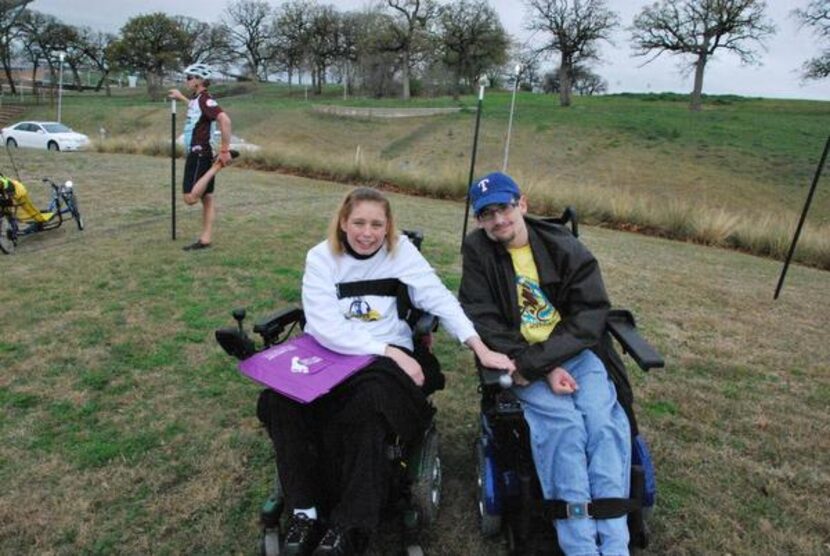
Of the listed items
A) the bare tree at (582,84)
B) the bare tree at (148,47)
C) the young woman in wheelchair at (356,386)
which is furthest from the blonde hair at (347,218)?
the bare tree at (582,84)

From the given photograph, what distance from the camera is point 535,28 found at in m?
40.2

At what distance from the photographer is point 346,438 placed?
2203 millimetres

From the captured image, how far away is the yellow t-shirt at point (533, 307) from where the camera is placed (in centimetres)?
281

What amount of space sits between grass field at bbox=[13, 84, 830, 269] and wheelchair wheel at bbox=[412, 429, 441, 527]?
970 centimetres

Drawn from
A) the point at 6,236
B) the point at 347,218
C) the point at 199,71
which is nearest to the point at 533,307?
the point at 347,218

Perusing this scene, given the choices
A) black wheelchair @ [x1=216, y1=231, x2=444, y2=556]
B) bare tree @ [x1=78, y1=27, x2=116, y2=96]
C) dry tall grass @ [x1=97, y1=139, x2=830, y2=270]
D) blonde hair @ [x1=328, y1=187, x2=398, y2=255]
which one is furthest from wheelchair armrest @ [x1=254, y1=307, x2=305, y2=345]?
bare tree @ [x1=78, y1=27, x2=116, y2=96]

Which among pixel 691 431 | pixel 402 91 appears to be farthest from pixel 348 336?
pixel 402 91

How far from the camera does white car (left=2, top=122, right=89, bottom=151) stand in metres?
22.5

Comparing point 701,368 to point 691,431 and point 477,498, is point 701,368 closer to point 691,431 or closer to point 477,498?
point 691,431

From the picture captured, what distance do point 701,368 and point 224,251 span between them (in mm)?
4698

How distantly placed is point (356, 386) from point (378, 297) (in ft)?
1.74

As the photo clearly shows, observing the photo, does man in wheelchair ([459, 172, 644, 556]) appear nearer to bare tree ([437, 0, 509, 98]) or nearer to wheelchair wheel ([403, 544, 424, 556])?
wheelchair wheel ([403, 544, 424, 556])

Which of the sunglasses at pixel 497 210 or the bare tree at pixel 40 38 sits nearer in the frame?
the sunglasses at pixel 497 210

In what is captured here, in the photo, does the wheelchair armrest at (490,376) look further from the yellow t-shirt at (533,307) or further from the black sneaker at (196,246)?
the black sneaker at (196,246)
